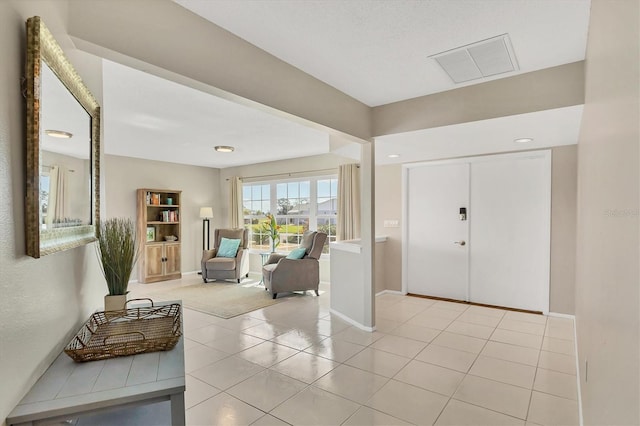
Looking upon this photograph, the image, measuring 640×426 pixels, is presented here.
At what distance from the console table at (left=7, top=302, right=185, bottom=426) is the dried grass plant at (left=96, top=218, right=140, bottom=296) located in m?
0.54

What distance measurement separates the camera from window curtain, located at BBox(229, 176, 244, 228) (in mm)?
7812

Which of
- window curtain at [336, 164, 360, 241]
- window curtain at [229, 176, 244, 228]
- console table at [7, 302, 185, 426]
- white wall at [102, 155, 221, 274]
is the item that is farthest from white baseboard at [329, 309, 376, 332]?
white wall at [102, 155, 221, 274]

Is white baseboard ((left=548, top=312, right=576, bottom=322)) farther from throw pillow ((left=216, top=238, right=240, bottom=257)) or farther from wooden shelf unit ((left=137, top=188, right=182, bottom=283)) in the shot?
wooden shelf unit ((left=137, top=188, right=182, bottom=283))

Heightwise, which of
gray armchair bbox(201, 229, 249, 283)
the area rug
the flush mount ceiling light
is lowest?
the area rug

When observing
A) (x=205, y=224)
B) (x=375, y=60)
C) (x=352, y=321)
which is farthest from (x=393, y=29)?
(x=205, y=224)

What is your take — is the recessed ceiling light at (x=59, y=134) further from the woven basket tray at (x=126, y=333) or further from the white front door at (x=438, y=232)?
the white front door at (x=438, y=232)

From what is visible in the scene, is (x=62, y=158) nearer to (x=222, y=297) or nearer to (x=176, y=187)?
(x=222, y=297)

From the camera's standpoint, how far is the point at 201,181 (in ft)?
25.9

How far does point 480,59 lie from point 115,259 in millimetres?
2808

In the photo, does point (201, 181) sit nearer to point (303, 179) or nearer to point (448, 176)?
point (303, 179)

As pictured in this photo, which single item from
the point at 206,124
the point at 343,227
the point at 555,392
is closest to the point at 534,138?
the point at 555,392

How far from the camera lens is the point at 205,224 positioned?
26.0ft

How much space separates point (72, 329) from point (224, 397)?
130 centimetres

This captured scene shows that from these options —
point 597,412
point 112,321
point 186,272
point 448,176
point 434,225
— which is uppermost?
point 448,176
